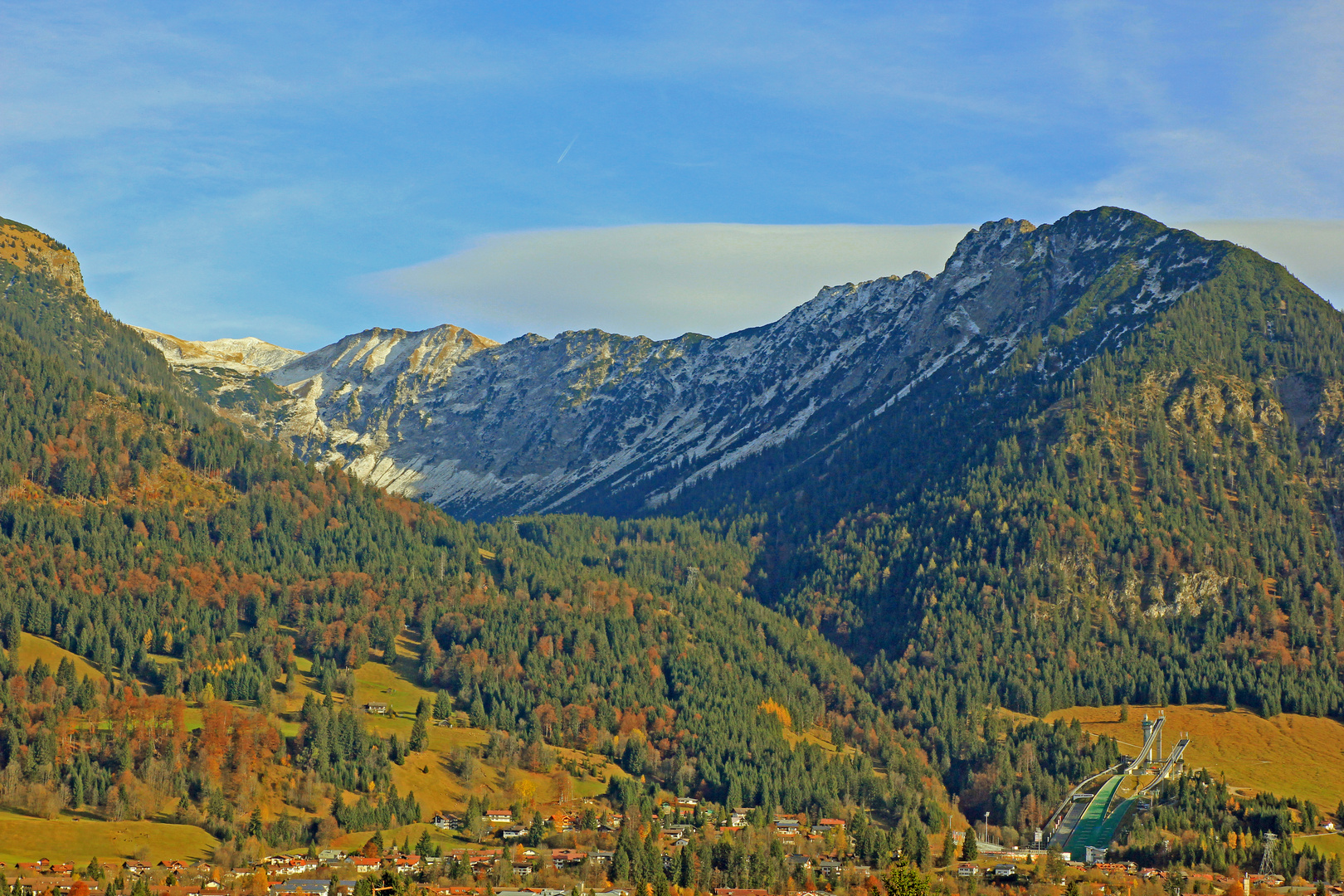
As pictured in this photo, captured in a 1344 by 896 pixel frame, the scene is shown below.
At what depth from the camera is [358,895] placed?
196 m

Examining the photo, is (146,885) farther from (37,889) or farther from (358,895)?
(358,895)

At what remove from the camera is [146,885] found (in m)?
199

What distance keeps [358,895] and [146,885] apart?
84.1ft

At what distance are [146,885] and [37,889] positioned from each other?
12039 millimetres

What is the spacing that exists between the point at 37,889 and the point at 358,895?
36.8m

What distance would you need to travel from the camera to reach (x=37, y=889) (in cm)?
19512

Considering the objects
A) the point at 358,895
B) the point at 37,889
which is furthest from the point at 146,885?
the point at 358,895
